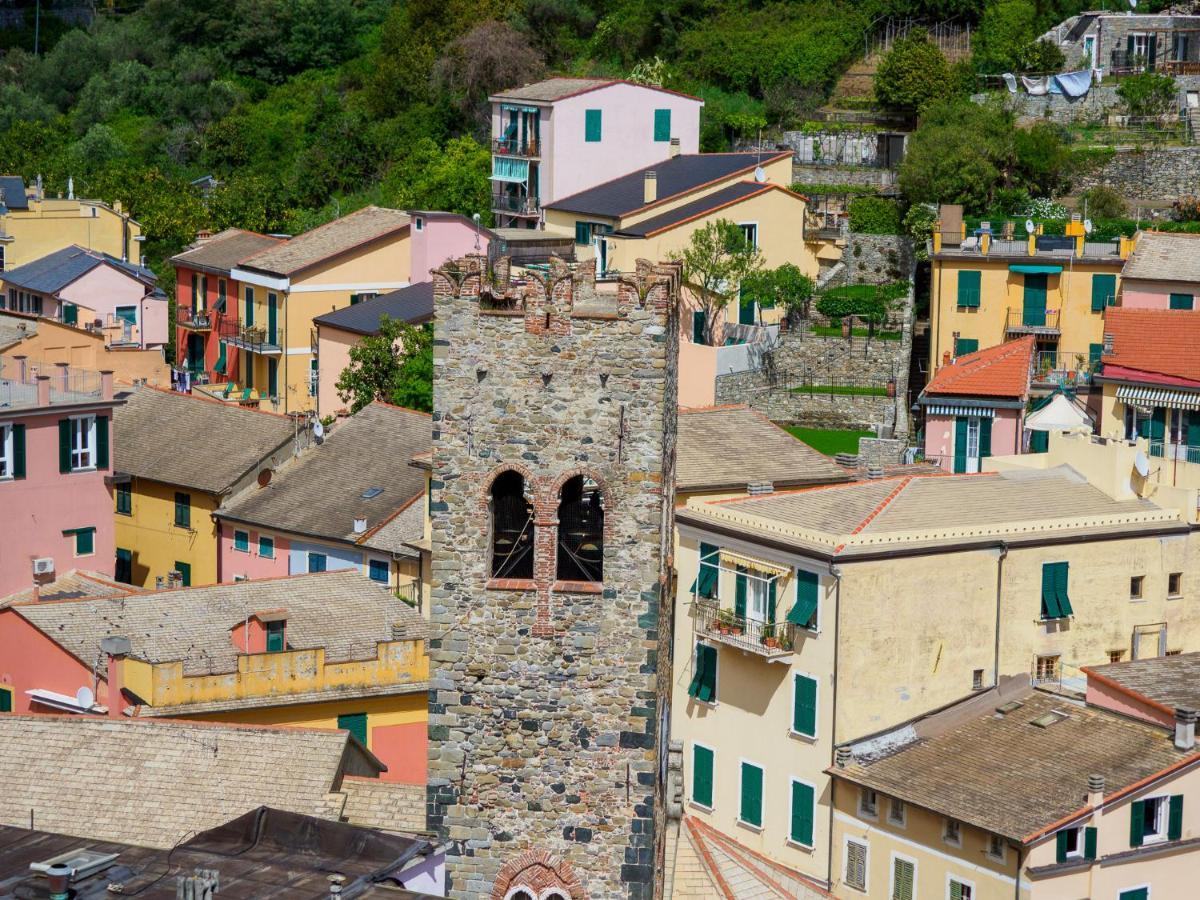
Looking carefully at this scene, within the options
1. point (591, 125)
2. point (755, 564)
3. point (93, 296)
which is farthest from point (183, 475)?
point (591, 125)

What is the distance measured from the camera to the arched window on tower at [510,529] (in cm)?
2527

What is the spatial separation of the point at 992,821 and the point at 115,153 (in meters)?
60.6

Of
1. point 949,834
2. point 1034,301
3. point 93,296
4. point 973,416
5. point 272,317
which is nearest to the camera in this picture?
point 949,834

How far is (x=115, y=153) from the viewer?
9081 centimetres

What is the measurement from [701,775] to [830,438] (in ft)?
53.5

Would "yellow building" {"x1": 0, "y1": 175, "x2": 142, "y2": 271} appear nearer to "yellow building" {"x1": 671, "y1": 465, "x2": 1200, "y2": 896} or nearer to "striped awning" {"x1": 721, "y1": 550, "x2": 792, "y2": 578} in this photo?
"yellow building" {"x1": 671, "y1": 465, "x2": 1200, "y2": 896}

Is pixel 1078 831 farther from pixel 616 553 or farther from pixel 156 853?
pixel 156 853

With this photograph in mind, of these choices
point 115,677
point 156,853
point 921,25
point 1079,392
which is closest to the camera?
point 156,853

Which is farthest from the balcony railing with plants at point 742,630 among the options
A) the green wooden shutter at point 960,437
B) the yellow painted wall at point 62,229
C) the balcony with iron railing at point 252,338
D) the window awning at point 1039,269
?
the yellow painted wall at point 62,229

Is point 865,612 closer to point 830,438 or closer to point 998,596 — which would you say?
point 998,596

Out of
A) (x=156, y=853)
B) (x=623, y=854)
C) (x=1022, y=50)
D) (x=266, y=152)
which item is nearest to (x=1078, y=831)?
(x=623, y=854)

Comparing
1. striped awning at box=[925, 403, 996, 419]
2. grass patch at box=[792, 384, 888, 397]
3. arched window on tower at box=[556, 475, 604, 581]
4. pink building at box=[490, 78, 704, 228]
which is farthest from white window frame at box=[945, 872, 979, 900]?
pink building at box=[490, 78, 704, 228]

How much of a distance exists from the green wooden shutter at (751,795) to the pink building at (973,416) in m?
12.5

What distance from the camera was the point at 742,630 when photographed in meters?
41.2
